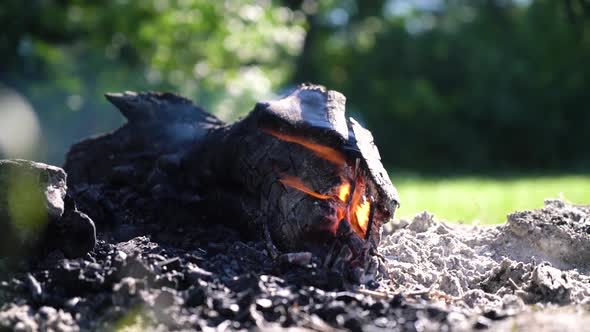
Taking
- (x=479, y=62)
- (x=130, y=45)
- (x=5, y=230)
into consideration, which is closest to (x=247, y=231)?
(x=5, y=230)

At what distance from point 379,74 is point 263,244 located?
39.0 ft

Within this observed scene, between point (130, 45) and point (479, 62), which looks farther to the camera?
point (479, 62)

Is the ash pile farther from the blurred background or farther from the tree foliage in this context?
the tree foliage

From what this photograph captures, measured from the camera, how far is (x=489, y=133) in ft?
46.4

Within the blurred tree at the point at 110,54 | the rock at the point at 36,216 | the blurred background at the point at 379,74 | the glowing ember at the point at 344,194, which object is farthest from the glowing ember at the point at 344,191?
the blurred tree at the point at 110,54

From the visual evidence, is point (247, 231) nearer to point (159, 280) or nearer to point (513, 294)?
point (159, 280)

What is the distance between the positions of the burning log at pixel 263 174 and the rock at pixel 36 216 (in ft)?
1.92

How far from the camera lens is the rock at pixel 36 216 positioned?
9.25ft

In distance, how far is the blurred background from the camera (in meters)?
8.69

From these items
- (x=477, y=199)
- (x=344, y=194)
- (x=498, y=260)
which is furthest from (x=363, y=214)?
(x=477, y=199)

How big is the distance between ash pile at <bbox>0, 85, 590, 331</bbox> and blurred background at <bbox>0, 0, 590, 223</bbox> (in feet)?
Result: 4.81

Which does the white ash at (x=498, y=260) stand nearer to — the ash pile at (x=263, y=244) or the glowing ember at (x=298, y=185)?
the ash pile at (x=263, y=244)

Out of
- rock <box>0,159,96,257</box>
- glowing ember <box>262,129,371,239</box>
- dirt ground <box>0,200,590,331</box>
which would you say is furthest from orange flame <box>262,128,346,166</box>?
rock <box>0,159,96,257</box>

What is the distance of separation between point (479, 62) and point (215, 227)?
10934mm
